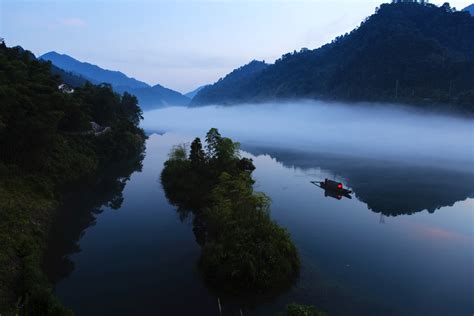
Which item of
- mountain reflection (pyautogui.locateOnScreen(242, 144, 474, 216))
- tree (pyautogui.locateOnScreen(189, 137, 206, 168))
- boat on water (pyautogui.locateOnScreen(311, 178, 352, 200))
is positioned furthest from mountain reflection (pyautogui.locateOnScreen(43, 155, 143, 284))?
mountain reflection (pyautogui.locateOnScreen(242, 144, 474, 216))

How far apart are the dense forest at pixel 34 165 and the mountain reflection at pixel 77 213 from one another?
1456 mm

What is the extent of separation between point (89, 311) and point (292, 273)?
66.9 feet

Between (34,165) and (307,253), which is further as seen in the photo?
(34,165)

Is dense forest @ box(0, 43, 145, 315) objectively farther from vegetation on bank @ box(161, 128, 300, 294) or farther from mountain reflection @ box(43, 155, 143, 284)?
vegetation on bank @ box(161, 128, 300, 294)

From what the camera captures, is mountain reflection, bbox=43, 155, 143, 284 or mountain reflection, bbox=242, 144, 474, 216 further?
mountain reflection, bbox=242, 144, 474, 216

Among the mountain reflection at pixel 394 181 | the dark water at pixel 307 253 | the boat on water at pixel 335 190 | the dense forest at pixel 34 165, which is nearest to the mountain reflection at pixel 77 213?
the dark water at pixel 307 253

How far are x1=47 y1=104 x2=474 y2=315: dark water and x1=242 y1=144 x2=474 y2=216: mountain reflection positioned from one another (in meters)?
Answer: 0.70

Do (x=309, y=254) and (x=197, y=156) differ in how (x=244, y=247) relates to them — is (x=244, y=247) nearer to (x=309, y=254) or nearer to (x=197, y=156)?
(x=309, y=254)

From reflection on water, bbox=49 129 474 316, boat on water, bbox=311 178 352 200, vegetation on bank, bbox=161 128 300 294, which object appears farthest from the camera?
boat on water, bbox=311 178 352 200

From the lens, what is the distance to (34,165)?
5997 cm

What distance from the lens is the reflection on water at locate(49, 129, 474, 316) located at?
1289 inches

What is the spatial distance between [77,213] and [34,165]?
12.4 metres

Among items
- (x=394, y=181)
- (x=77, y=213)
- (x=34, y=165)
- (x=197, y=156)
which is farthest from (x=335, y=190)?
(x=34, y=165)

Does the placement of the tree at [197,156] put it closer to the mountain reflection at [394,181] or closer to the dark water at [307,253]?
the dark water at [307,253]
